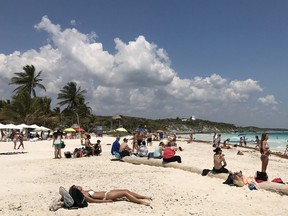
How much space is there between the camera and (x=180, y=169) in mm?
13383

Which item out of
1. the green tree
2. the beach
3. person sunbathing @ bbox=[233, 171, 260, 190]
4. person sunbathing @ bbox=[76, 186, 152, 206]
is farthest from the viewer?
the green tree

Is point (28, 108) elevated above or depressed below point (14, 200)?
above

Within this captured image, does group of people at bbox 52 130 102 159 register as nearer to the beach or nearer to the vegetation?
the beach

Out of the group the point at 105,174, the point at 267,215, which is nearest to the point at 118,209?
the point at 267,215

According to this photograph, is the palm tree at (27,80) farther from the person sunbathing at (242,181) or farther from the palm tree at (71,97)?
the person sunbathing at (242,181)

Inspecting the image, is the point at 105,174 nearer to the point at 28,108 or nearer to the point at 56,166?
the point at 56,166

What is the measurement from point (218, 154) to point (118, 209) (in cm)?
516

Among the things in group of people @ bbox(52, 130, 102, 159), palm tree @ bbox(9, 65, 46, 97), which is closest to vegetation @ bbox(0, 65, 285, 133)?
palm tree @ bbox(9, 65, 46, 97)

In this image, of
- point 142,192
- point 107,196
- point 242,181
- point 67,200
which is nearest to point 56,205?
point 67,200

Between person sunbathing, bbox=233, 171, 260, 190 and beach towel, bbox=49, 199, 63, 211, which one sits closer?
→ beach towel, bbox=49, 199, 63, 211

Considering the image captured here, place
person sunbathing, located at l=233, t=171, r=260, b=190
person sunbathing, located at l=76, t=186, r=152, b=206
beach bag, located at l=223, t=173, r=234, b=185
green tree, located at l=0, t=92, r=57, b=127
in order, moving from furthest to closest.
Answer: green tree, located at l=0, t=92, r=57, b=127 < beach bag, located at l=223, t=173, r=234, b=185 < person sunbathing, located at l=233, t=171, r=260, b=190 < person sunbathing, located at l=76, t=186, r=152, b=206

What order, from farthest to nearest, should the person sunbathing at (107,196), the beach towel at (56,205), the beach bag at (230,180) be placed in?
the beach bag at (230,180) → the person sunbathing at (107,196) → the beach towel at (56,205)

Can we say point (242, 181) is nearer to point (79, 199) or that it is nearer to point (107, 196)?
point (107, 196)

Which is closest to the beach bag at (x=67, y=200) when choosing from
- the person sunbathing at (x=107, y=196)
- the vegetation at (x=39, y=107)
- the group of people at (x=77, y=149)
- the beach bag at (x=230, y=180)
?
the person sunbathing at (x=107, y=196)
